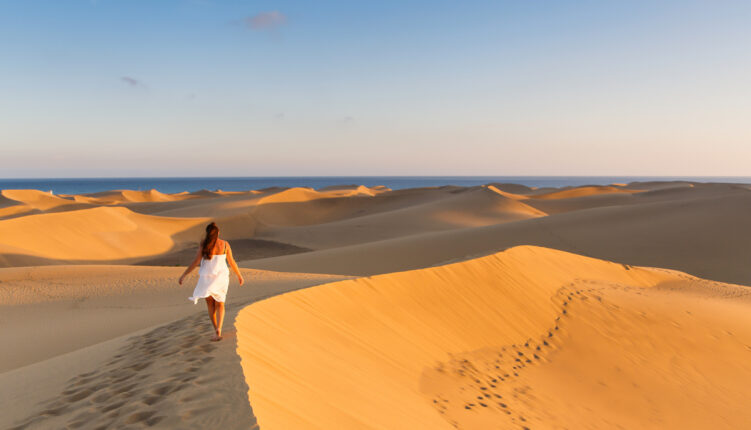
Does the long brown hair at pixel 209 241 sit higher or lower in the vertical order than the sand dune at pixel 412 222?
higher

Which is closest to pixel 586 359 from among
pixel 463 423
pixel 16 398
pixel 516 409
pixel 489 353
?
pixel 489 353

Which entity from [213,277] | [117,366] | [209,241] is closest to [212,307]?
[213,277]

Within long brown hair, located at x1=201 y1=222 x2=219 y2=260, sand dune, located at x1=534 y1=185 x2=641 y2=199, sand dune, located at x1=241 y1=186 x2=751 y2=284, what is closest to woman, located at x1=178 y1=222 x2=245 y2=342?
long brown hair, located at x1=201 y1=222 x2=219 y2=260

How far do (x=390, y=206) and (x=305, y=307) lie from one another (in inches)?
1489

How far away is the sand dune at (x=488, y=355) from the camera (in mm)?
4059

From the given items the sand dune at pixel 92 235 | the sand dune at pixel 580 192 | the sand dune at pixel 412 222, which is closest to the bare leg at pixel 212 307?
the sand dune at pixel 92 235

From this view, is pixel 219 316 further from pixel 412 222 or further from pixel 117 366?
pixel 412 222

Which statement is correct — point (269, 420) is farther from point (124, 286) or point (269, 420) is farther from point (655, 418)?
point (124, 286)

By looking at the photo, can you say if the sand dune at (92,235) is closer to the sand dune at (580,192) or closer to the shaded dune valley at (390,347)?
the shaded dune valley at (390,347)

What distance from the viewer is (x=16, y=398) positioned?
4211 mm

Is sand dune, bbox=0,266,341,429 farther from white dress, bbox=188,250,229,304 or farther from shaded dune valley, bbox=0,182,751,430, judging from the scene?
white dress, bbox=188,250,229,304

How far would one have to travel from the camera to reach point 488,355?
A: 6465 mm

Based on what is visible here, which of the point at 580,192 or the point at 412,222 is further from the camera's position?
the point at 580,192

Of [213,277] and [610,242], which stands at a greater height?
[213,277]
